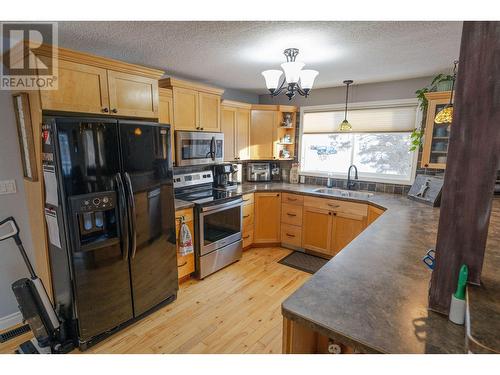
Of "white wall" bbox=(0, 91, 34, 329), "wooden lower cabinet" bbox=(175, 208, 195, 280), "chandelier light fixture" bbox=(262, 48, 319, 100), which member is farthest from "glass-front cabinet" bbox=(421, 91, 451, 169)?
"white wall" bbox=(0, 91, 34, 329)

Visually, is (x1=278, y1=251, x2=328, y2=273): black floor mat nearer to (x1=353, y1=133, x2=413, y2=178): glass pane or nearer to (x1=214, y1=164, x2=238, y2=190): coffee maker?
(x1=214, y1=164, x2=238, y2=190): coffee maker

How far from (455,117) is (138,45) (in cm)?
219

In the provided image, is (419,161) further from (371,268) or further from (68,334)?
(68,334)

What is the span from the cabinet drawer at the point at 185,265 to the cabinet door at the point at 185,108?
1.41 metres

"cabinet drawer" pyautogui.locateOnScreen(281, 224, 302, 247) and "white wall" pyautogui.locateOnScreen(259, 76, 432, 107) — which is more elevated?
"white wall" pyautogui.locateOnScreen(259, 76, 432, 107)

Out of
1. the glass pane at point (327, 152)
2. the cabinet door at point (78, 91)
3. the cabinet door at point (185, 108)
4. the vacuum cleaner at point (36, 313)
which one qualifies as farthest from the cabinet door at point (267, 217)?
the vacuum cleaner at point (36, 313)

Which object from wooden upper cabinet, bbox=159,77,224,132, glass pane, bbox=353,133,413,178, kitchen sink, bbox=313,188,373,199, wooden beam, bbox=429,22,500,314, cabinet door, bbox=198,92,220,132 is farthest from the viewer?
glass pane, bbox=353,133,413,178

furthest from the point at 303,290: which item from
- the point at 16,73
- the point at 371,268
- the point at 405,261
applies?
the point at 16,73

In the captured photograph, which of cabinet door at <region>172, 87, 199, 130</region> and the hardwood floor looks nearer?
the hardwood floor

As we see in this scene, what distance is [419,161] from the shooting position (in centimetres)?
335

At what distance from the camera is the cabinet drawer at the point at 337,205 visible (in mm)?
3174

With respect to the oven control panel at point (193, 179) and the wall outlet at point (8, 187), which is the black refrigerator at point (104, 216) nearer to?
the wall outlet at point (8, 187)

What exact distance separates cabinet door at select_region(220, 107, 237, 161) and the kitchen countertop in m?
2.41

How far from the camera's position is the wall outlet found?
2.09 metres
